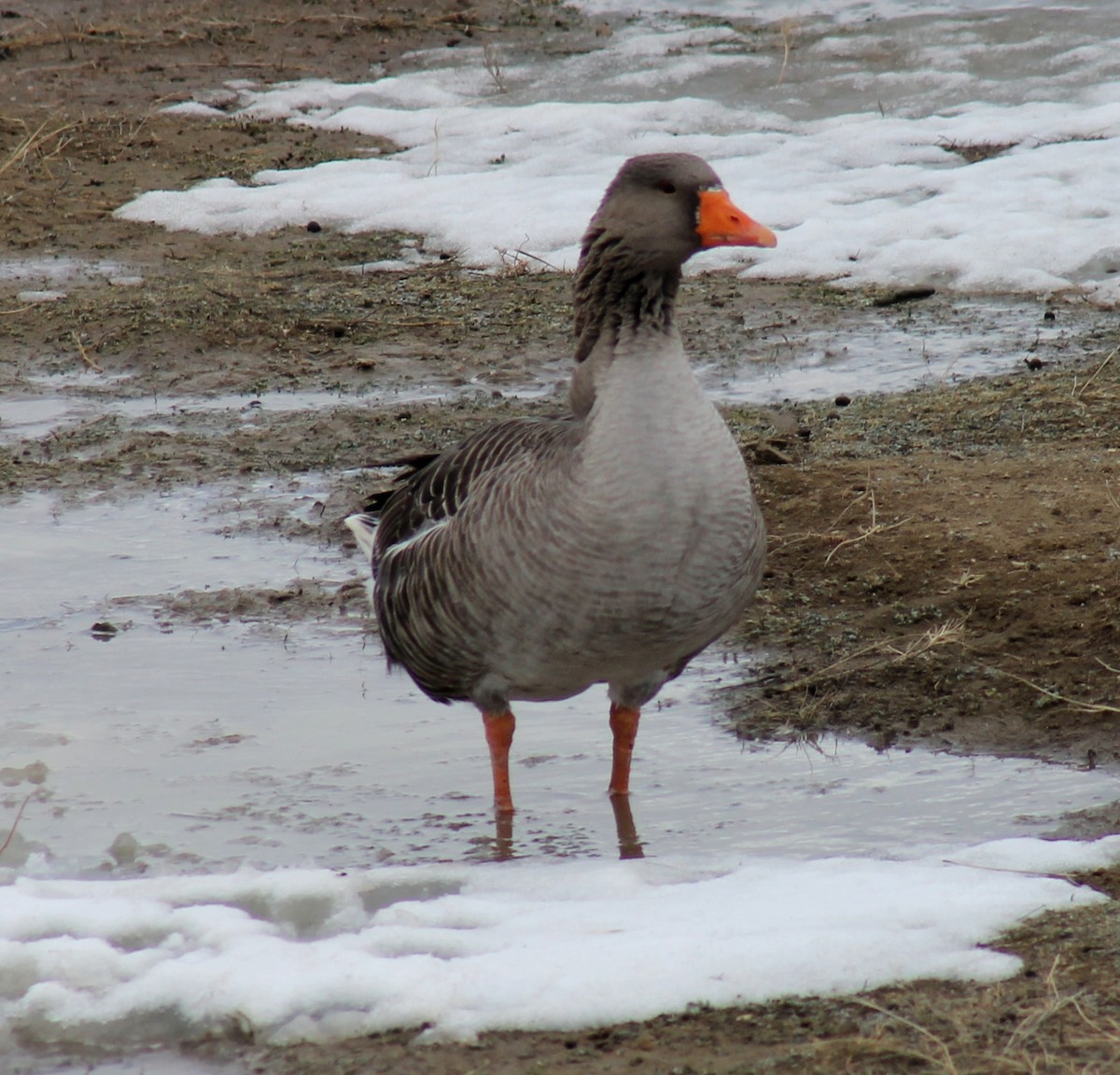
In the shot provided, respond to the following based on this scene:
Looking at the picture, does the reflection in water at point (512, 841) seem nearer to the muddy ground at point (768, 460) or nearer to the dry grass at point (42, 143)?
A: the muddy ground at point (768, 460)

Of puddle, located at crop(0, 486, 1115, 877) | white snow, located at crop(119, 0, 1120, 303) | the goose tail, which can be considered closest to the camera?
puddle, located at crop(0, 486, 1115, 877)

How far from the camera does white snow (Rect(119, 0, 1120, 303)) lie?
1048 centimetres

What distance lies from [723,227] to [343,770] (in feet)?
6.74

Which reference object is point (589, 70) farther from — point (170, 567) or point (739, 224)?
point (739, 224)

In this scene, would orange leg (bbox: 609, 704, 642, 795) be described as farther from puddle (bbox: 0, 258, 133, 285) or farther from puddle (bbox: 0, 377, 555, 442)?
puddle (bbox: 0, 258, 133, 285)

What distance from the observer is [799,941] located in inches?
142

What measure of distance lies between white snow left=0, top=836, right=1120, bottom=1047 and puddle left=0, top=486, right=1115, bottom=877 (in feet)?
1.58

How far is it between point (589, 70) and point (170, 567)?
9831 millimetres

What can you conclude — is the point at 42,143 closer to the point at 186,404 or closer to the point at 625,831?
the point at 186,404

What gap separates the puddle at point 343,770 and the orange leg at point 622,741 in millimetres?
107

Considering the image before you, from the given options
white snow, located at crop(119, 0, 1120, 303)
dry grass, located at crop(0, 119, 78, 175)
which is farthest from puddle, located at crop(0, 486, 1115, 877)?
dry grass, located at crop(0, 119, 78, 175)

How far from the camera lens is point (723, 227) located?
15.0 ft

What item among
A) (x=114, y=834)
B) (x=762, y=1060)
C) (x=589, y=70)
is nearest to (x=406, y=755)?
(x=114, y=834)

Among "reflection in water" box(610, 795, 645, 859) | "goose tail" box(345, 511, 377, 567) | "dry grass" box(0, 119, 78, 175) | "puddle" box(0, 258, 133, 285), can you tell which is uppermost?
"dry grass" box(0, 119, 78, 175)
